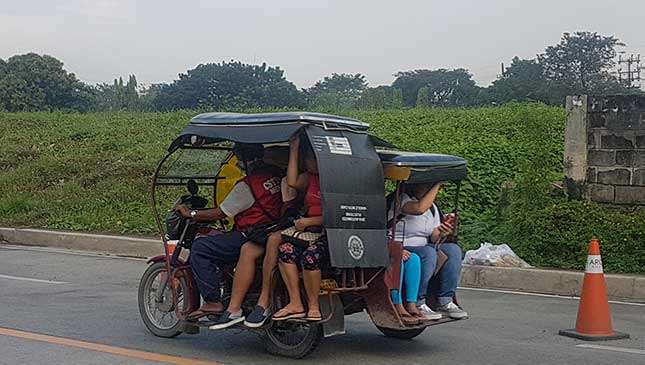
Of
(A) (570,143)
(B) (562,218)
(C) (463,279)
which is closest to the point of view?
(C) (463,279)

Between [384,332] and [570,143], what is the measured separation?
749 cm

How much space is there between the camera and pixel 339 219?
283 inches

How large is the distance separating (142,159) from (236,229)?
14.1 m

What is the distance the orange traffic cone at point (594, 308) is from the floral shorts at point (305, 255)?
276cm

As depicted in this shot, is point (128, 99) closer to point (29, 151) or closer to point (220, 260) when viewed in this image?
point (29, 151)

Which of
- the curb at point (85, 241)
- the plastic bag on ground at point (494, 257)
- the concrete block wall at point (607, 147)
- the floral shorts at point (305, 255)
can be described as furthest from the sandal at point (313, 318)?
the concrete block wall at point (607, 147)

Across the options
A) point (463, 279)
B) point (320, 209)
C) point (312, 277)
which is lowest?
point (463, 279)

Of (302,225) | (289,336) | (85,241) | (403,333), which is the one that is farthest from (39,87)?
(302,225)

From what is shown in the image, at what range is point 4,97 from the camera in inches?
1670

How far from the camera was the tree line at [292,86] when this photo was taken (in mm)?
33250

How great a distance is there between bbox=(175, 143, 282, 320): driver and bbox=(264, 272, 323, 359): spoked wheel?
465 mm

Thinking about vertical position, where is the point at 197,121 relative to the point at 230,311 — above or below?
above

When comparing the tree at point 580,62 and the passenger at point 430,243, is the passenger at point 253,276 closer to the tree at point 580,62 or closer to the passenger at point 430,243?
the passenger at point 430,243

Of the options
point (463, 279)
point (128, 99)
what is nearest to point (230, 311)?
point (463, 279)
